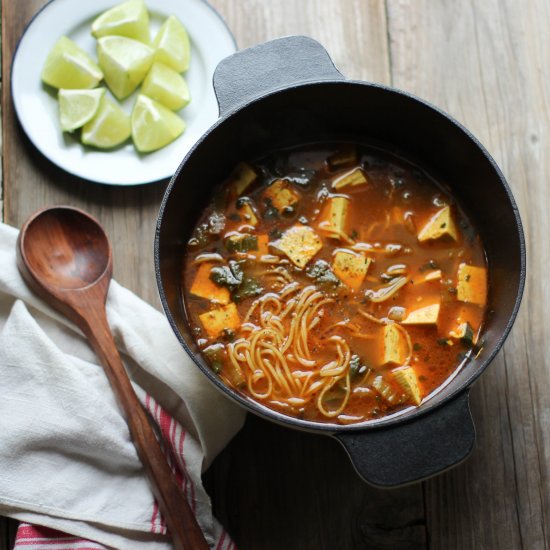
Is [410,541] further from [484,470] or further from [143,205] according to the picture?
[143,205]

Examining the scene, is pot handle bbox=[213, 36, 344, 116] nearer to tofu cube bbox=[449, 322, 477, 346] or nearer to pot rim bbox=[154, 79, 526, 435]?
pot rim bbox=[154, 79, 526, 435]

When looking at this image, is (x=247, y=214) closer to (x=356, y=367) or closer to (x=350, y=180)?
(x=350, y=180)

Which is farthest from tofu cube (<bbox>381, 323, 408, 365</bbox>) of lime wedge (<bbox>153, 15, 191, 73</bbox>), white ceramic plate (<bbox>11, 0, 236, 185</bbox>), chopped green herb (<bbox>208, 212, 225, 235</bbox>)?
lime wedge (<bbox>153, 15, 191, 73</bbox>)

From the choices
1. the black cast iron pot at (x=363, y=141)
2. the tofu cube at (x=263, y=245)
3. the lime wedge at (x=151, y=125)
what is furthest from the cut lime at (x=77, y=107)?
the tofu cube at (x=263, y=245)

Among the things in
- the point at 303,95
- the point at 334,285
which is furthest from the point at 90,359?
the point at 303,95

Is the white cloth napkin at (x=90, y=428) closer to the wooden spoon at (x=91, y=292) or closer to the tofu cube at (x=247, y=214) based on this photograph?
the wooden spoon at (x=91, y=292)
